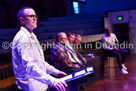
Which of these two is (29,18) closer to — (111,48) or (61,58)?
(61,58)

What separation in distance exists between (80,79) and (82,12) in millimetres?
8692

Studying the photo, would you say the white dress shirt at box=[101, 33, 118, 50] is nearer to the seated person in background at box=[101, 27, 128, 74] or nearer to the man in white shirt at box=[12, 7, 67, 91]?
the seated person in background at box=[101, 27, 128, 74]

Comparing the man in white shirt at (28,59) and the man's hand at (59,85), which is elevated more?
the man in white shirt at (28,59)

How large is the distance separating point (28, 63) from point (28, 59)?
0.03m

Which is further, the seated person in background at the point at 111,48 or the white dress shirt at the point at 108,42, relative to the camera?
the white dress shirt at the point at 108,42

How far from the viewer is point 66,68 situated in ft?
10.4

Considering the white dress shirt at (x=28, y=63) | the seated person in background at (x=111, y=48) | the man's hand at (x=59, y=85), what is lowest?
the seated person in background at (x=111, y=48)

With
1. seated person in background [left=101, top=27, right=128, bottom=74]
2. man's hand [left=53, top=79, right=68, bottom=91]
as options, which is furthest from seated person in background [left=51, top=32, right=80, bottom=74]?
seated person in background [left=101, top=27, right=128, bottom=74]

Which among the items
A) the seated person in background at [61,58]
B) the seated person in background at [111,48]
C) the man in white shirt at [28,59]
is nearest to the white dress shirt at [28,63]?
the man in white shirt at [28,59]

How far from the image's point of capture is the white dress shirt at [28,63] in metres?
1.30

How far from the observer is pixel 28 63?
131 centimetres

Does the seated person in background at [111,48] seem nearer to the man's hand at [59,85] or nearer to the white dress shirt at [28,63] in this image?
the white dress shirt at [28,63]

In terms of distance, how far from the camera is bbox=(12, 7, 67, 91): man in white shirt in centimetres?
130

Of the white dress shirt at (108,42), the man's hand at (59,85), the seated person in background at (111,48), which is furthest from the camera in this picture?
the white dress shirt at (108,42)
